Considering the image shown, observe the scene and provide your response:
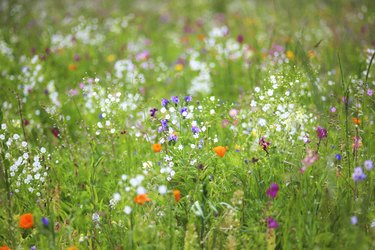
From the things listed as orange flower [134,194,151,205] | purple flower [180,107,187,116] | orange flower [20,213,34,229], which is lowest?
orange flower [20,213,34,229]

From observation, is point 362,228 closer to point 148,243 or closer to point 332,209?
point 332,209

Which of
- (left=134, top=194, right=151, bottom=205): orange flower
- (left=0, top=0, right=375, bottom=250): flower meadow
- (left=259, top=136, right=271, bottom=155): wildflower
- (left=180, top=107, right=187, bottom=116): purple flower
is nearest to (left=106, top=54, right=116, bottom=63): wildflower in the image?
(left=0, top=0, right=375, bottom=250): flower meadow

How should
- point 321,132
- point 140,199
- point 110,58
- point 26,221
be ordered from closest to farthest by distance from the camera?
point 140,199
point 26,221
point 321,132
point 110,58

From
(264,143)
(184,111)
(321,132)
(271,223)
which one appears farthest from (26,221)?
(321,132)

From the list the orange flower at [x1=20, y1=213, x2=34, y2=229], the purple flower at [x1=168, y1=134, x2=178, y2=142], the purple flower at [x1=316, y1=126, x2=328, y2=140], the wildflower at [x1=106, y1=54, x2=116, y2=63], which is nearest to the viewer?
the orange flower at [x1=20, y1=213, x2=34, y2=229]

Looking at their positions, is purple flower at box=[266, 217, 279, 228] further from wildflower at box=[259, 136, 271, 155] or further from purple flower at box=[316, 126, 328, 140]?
purple flower at box=[316, 126, 328, 140]

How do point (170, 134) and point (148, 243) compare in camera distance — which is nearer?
point (148, 243)

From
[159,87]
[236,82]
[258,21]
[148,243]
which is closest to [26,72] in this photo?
[159,87]

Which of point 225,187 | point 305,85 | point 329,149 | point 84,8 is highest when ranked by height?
point 84,8

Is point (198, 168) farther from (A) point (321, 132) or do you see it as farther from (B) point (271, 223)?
(A) point (321, 132)

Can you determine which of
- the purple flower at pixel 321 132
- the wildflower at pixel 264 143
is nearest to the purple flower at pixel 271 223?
the wildflower at pixel 264 143

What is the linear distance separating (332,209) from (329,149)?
441mm

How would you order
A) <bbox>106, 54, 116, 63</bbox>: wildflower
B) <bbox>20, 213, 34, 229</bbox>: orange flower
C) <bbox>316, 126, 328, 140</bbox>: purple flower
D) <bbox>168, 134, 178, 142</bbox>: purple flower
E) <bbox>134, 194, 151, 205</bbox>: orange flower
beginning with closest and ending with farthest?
<bbox>134, 194, 151, 205</bbox>: orange flower
<bbox>20, 213, 34, 229</bbox>: orange flower
<bbox>316, 126, 328, 140</bbox>: purple flower
<bbox>168, 134, 178, 142</bbox>: purple flower
<bbox>106, 54, 116, 63</bbox>: wildflower

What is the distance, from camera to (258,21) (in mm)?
6535
